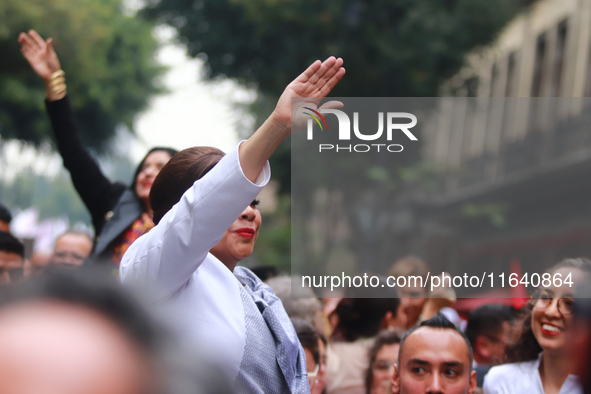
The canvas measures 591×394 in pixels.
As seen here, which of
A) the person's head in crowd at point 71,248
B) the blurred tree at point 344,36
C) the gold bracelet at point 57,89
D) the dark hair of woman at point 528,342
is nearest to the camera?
the dark hair of woman at point 528,342

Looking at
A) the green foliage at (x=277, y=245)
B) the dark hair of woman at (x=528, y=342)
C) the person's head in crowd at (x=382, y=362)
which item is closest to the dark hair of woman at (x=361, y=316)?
the person's head in crowd at (x=382, y=362)

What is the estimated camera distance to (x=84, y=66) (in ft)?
52.9

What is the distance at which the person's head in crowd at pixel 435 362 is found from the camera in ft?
8.39

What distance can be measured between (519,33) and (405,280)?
18.7 meters

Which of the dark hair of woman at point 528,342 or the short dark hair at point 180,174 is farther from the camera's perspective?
the dark hair of woman at point 528,342

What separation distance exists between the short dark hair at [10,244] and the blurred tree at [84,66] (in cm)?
1003

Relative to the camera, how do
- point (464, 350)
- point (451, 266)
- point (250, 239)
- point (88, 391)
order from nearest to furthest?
point (88, 391) → point (250, 239) → point (464, 350) → point (451, 266)

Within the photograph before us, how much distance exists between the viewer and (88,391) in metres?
0.66

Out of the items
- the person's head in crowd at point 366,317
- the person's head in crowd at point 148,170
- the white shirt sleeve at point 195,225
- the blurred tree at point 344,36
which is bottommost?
the person's head in crowd at point 366,317

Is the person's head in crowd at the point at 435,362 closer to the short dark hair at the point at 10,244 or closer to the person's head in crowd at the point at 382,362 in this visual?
the person's head in crowd at the point at 382,362

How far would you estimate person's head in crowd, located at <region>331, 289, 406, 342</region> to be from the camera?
13.1 ft

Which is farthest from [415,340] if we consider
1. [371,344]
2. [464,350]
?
[371,344]

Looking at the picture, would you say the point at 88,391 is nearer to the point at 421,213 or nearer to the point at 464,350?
the point at 464,350

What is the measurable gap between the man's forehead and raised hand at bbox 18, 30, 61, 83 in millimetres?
2277
